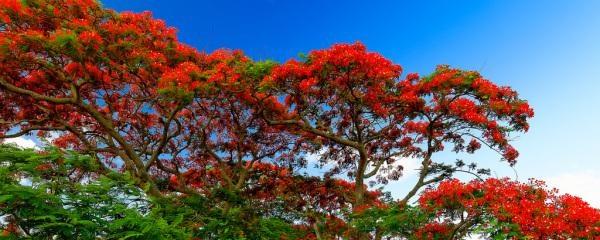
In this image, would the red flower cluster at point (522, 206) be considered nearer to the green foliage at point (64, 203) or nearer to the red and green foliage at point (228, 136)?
the red and green foliage at point (228, 136)

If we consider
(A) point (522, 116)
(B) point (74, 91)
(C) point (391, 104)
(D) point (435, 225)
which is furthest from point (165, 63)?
(A) point (522, 116)

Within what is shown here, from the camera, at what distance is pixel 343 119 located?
15859 millimetres

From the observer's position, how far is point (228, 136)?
17.4 metres

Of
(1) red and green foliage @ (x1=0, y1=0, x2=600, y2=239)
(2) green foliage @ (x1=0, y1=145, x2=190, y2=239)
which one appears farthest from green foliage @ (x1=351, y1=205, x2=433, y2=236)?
(2) green foliage @ (x1=0, y1=145, x2=190, y2=239)

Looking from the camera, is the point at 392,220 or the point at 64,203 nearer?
the point at 64,203

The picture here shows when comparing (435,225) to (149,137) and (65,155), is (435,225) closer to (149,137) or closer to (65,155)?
(65,155)

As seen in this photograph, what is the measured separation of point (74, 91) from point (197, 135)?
449 cm

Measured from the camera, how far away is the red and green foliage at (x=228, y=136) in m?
→ 9.28

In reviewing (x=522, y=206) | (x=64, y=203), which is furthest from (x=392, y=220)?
(x=64, y=203)

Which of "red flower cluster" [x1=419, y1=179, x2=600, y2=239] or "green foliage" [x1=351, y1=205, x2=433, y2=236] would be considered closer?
"red flower cluster" [x1=419, y1=179, x2=600, y2=239]

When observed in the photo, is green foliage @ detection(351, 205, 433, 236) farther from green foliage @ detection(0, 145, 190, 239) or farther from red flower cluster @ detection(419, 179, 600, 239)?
green foliage @ detection(0, 145, 190, 239)

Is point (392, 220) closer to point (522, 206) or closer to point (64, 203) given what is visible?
point (522, 206)

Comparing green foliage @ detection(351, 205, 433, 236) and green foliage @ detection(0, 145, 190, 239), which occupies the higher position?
green foliage @ detection(351, 205, 433, 236)

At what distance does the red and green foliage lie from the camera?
365 inches
